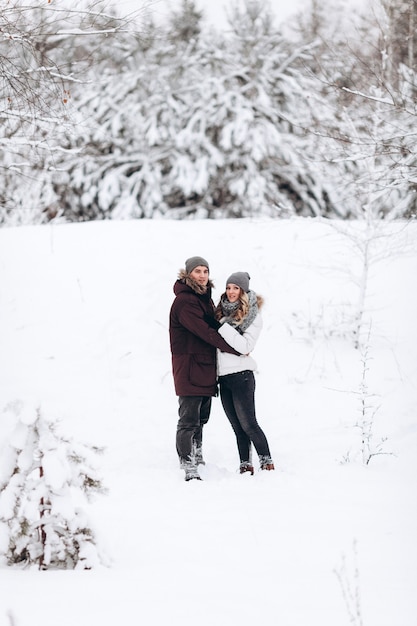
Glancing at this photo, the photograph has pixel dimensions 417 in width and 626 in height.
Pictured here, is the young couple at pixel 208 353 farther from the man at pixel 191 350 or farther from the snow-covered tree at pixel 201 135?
the snow-covered tree at pixel 201 135

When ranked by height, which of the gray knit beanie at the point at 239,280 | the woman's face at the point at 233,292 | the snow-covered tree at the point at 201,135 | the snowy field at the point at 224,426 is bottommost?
the snowy field at the point at 224,426

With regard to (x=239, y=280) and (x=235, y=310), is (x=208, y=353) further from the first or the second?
(x=239, y=280)

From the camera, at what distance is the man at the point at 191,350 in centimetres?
501

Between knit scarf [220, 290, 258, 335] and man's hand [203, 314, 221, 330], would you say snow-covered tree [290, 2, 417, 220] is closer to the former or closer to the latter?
knit scarf [220, 290, 258, 335]

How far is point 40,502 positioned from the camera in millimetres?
2975

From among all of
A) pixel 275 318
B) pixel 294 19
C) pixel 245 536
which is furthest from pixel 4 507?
pixel 294 19

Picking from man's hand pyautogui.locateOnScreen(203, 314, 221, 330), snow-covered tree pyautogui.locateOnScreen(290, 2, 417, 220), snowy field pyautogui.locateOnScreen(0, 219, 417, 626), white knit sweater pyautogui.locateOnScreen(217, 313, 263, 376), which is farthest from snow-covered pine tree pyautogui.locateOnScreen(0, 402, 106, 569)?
snow-covered tree pyautogui.locateOnScreen(290, 2, 417, 220)

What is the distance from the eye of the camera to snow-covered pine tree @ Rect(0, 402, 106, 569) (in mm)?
2963

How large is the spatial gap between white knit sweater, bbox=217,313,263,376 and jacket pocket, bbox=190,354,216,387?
0.09 m

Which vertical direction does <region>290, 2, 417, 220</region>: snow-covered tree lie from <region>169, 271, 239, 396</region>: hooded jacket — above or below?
above

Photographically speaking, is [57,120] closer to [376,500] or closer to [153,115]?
[376,500]

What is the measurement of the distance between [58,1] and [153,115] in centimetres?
1251

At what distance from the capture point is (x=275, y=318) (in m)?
8.80

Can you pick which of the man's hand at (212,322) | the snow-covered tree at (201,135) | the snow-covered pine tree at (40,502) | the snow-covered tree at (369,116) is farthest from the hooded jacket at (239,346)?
the snow-covered tree at (201,135)
